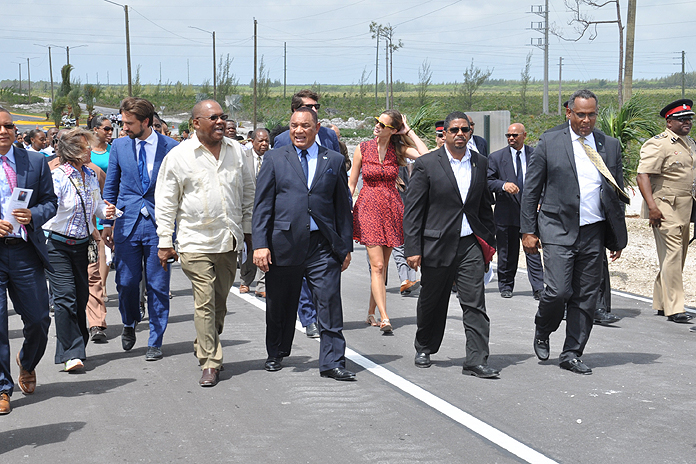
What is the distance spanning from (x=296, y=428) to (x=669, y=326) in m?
4.97

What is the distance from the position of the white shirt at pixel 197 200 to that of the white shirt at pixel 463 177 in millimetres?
1804

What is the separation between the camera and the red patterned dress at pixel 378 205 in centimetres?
878

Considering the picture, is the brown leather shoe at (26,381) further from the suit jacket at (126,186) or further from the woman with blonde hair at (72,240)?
the suit jacket at (126,186)

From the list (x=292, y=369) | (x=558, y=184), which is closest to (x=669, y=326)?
(x=558, y=184)

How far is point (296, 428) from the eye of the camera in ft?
18.3

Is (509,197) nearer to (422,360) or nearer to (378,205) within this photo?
(378,205)

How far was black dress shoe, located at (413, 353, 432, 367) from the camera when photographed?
722 cm

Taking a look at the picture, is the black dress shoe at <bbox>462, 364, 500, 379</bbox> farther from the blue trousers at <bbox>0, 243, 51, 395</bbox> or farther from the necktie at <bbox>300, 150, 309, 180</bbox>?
the blue trousers at <bbox>0, 243, 51, 395</bbox>

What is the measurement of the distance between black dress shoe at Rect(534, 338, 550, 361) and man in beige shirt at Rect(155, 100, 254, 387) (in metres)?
2.64

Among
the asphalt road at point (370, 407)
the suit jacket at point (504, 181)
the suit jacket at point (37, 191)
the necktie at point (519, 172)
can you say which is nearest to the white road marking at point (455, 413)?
the asphalt road at point (370, 407)

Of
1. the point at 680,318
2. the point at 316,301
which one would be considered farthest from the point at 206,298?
the point at 680,318

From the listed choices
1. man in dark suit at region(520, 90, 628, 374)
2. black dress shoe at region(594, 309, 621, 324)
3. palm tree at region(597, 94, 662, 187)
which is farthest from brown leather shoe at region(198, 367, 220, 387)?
palm tree at region(597, 94, 662, 187)

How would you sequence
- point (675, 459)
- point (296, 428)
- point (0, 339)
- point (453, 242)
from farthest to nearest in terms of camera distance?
point (453, 242), point (0, 339), point (296, 428), point (675, 459)

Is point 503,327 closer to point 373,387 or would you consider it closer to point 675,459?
point 373,387
